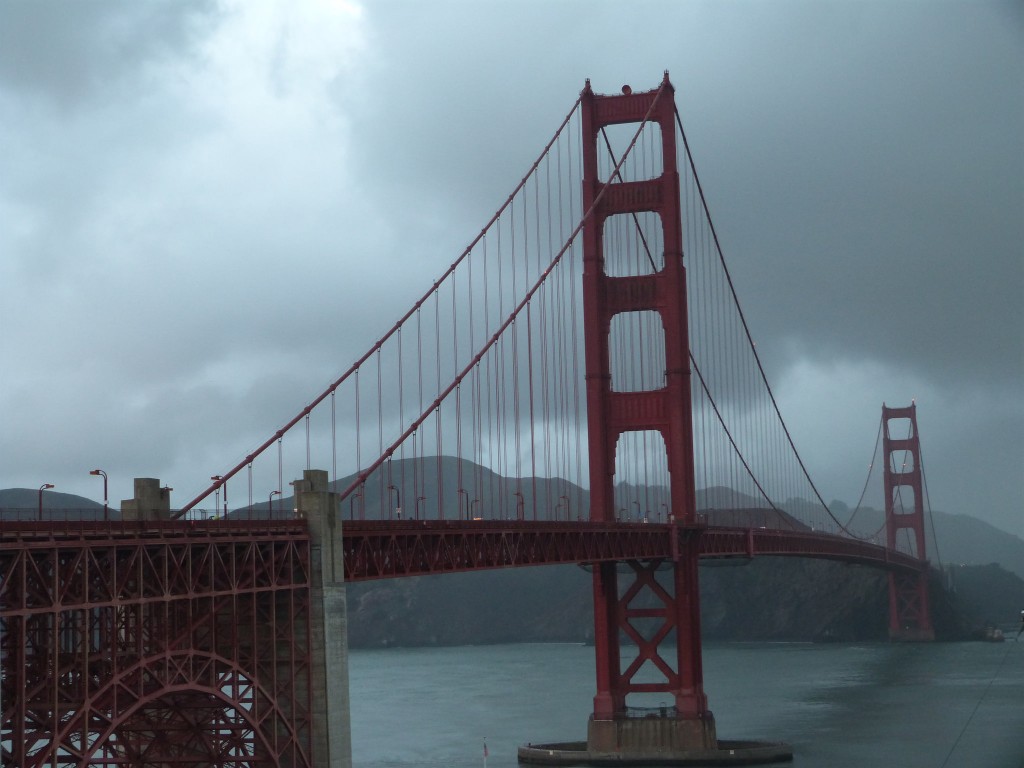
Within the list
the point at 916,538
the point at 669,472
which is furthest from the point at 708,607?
the point at 669,472

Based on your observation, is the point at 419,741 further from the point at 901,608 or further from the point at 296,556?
the point at 901,608

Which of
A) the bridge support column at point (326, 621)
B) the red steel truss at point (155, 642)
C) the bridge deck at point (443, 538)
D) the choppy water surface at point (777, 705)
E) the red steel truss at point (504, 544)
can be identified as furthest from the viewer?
the choppy water surface at point (777, 705)

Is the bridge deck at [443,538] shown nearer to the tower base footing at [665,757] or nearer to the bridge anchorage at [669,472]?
the bridge anchorage at [669,472]

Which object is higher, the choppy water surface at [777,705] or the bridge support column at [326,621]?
the bridge support column at [326,621]

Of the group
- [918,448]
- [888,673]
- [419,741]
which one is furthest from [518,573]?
[419,741]

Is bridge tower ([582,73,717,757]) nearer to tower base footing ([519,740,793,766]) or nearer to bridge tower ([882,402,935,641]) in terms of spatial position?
tower base footing ([519,740,793,766])

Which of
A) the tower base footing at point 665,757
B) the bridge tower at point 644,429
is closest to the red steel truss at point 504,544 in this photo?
the bridge tower at point 644,429
